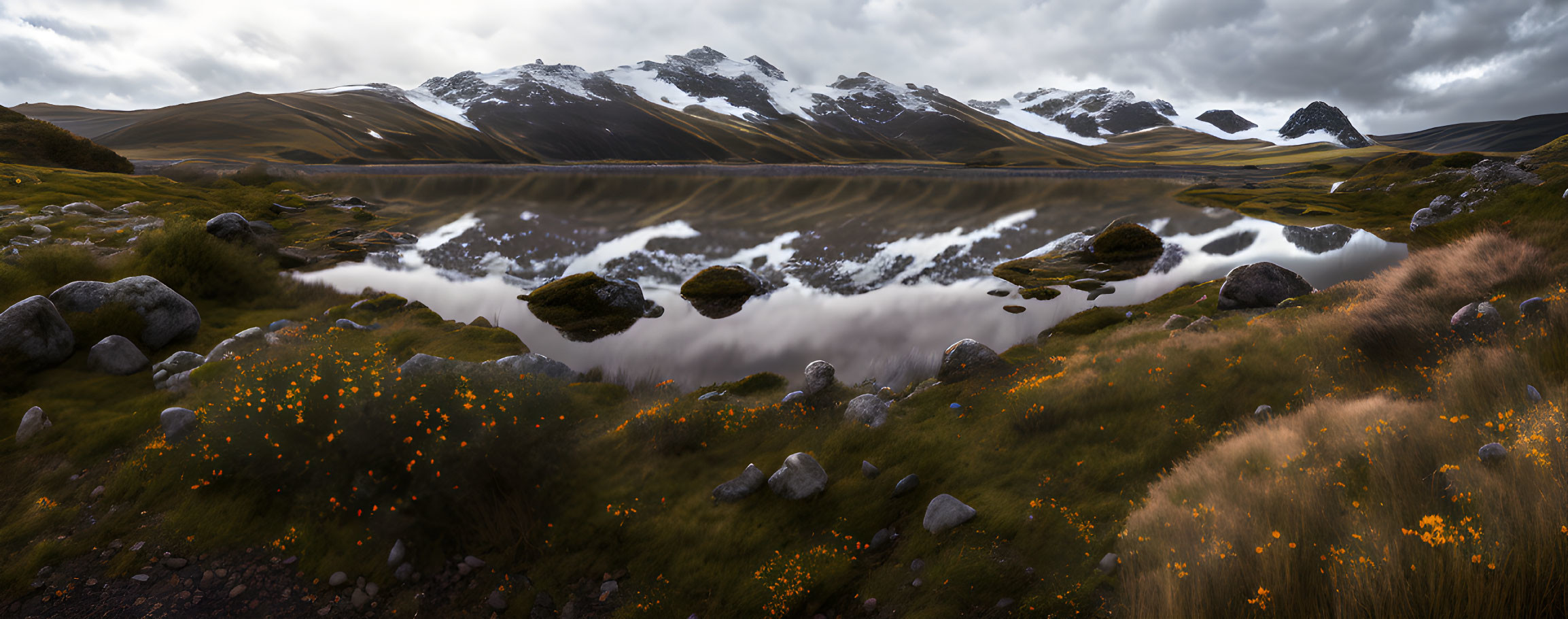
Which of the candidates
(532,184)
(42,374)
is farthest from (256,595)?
(532,184)

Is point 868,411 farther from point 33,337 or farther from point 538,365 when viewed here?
point 33,337

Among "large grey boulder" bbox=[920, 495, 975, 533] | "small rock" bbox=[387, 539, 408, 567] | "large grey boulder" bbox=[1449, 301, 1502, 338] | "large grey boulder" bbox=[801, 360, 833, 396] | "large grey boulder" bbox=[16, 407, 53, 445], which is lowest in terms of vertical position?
"small rock" bbox=[387, 539, 408, 567]

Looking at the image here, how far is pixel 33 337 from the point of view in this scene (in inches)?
475

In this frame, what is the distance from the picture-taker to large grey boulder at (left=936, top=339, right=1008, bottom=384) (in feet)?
41.9

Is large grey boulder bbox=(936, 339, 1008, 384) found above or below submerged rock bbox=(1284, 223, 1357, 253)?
below

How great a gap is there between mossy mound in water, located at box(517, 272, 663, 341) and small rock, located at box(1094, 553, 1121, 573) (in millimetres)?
16483

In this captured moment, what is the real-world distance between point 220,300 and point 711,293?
16.2 m

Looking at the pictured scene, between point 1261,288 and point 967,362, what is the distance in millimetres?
10817

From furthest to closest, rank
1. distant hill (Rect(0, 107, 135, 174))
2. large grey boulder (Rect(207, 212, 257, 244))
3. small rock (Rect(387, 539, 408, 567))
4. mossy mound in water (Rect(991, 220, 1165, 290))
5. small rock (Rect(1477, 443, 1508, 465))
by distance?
distant hill (Rect(0, 107, 135, 174))
large grey boulder (Rect(207, 212, 257, 244))
mossy mound in water (Rect(991, 220, 1165, 290))
small rock (Rect(387, 539, 408, 567))
small rock (Rect(1477, 443, 1508, 465))

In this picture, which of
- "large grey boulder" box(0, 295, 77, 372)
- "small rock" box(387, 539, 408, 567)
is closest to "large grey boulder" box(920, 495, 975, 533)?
"small rock" box(387, 539, 408, 567)

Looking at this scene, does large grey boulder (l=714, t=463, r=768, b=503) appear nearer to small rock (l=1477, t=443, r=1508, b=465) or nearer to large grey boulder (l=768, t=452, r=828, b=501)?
large grey boulder (l=768, t=452, r=828, b=501)

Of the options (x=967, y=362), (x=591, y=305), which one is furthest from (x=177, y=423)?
(x=967, y=362)

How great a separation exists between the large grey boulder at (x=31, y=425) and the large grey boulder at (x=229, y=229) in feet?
65.9

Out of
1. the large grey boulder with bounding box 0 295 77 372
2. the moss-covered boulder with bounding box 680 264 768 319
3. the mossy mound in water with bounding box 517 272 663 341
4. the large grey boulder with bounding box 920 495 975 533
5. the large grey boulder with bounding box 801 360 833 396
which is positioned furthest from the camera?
the moss-covered boulder with bounding box 680 264 768 319
